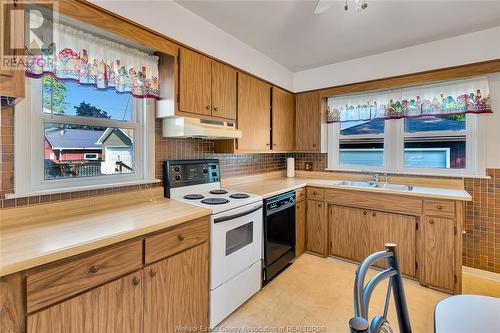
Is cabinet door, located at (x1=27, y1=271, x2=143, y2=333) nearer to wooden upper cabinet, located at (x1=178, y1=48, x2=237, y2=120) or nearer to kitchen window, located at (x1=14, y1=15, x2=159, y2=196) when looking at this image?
kitchen window, located at (x1=14, y1=15, x2=159, y2=196)

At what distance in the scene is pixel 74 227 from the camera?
127cm

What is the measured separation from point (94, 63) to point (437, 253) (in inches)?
125

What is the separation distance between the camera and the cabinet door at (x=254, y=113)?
8.22 feet

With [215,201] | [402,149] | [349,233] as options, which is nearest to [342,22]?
[402,149]

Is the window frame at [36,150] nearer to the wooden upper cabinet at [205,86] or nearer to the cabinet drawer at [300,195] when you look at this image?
the wooden upper cabinet at [205,86]

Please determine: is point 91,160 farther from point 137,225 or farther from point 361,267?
point 361,267

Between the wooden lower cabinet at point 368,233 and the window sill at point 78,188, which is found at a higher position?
the window sill at point 78,188

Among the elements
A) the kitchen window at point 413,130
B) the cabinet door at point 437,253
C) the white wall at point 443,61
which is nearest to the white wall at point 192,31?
the white wall at point 443,61

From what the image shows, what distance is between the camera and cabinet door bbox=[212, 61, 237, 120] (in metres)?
2.18

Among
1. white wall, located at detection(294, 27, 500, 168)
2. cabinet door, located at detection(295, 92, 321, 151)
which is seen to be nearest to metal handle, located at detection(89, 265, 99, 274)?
cabinet door, located at detection(295, 92, 321, 151)

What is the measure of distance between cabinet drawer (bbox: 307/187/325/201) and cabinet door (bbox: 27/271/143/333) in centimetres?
214

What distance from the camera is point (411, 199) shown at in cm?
231

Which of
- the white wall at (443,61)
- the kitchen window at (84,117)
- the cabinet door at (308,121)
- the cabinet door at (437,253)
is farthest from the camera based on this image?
the cabinet door at (308,121)

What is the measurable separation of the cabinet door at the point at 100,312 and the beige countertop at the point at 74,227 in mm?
225
